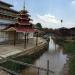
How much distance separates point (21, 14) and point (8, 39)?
208 inches

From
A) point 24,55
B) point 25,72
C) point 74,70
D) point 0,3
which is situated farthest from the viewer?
point 0,3

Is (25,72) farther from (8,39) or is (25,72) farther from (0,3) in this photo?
(0,3)

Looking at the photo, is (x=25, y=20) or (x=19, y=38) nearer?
(x=25, y=20)

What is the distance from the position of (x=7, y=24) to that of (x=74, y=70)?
19.9m

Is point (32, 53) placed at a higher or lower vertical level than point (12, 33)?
lower

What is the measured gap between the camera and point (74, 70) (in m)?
18.4

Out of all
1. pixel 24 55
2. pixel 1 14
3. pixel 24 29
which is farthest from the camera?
pixel 1 14

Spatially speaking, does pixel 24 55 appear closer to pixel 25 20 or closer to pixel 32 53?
pixel 32 53

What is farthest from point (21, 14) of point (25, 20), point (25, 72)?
point (25, 72)

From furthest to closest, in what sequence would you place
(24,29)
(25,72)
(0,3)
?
(0,3)
(24,29)
(25,72)

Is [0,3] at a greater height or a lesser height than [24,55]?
greater

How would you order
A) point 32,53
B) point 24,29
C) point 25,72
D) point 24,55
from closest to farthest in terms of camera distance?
point 25,72 → point 24,55 → point 32,53 → point 24,29

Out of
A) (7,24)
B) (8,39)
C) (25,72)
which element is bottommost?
(25,72)

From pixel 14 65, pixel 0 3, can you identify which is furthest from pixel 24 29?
pixel 14 65
